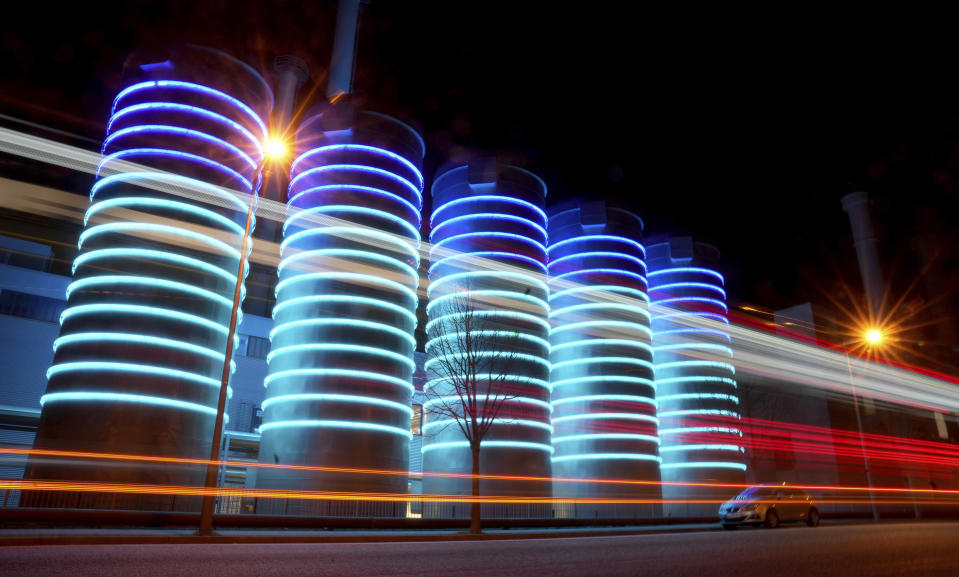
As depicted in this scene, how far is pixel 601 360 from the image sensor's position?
54219 millimetres

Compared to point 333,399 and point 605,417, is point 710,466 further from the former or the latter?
point 333,399

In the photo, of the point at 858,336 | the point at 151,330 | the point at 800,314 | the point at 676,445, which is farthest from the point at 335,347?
the point at 858,336

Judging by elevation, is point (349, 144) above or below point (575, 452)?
above

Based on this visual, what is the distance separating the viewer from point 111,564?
891 centimetres

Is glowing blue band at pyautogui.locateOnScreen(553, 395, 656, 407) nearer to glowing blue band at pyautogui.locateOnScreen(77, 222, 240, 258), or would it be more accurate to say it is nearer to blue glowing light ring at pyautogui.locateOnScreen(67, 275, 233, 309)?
blue glowing light ring at pyautogui.locateOnScreen(67, 275, 233, 309)

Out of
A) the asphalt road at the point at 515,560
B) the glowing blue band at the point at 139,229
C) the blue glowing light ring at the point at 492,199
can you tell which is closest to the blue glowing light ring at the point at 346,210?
the glowing blue band at the point at 139,229

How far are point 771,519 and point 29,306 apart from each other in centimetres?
4758

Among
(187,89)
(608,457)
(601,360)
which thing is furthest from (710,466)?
(187,89)

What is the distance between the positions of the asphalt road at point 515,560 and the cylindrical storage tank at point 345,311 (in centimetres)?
2705

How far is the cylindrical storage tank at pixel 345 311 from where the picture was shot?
3868 cm

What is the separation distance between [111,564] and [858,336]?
2939 inches

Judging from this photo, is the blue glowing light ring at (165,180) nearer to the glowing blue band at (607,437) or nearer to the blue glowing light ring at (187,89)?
the blue glowing light ring at (187,89)

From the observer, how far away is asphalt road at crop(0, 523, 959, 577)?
8.45 metres

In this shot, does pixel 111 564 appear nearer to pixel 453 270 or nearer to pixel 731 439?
pixel 453 270
